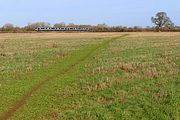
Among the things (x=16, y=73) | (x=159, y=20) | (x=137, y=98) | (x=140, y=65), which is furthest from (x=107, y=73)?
(x=159, y=20)

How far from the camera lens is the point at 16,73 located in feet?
59.2

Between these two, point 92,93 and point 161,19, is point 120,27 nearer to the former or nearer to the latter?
point 161,19

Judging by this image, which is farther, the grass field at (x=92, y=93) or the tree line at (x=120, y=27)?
the tree line at (x=120, y=27)

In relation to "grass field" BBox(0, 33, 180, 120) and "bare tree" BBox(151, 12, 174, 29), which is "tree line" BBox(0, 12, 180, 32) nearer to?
"bare tree" BBox(151, 12, 174, 29)

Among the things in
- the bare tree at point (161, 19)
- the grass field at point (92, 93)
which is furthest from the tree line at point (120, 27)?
the grass field at point (92, 93)

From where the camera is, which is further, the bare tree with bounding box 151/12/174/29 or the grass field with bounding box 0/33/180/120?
the bare tree with bounding box 151/12/174/29

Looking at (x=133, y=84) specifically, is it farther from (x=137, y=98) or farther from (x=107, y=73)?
(x=107, y=73)

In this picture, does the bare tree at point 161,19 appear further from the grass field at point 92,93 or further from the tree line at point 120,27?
the grass field at point 92,93

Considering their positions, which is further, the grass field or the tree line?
the tree line

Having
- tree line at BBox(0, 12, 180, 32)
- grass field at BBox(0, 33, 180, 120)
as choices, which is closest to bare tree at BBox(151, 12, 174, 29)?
tree line at BBox(0, 12, 180, 32)

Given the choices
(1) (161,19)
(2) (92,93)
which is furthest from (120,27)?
(2) (92,93)

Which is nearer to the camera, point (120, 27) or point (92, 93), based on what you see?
point (92, 93)

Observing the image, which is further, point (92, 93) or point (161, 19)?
point (161, 19)

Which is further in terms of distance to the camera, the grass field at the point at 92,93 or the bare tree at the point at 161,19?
the bare tree at the point at 161,19
